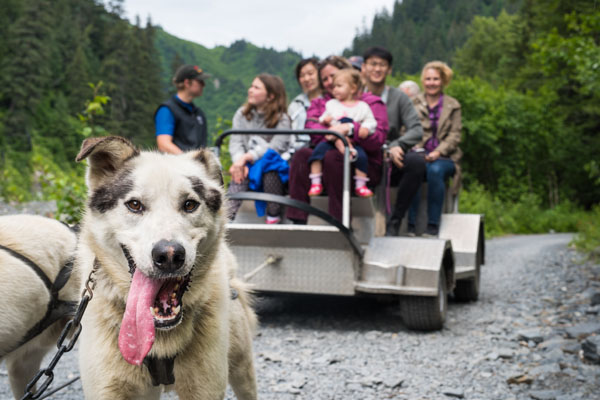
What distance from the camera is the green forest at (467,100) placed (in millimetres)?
9195

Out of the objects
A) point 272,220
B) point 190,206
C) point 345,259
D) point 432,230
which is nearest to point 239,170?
point 272,220

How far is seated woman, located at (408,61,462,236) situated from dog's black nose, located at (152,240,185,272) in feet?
16.8

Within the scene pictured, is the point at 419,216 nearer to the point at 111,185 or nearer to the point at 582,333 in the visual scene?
the point at 582,333

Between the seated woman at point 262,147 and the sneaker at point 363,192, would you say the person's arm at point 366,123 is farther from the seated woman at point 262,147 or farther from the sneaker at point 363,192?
the seated woman at point 262,147

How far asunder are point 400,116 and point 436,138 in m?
0.75

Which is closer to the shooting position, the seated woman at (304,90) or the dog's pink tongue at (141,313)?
the dog's pink tongue at (141,313)

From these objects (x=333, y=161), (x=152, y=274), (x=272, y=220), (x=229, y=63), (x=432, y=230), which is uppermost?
(x=229, y=63)

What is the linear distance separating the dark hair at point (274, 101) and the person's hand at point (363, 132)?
109 cm

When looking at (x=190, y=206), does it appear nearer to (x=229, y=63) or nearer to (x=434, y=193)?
(x=434, y=193)

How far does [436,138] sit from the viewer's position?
7.60m

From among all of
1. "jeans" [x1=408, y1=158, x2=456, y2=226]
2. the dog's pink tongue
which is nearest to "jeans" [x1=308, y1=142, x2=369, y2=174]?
"jeans" [x1=408, y1=158, x2=456, y2=226]

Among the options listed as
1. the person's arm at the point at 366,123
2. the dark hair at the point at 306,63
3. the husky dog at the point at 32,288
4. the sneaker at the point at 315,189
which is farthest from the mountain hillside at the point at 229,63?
the husky dog at the point at 32,288

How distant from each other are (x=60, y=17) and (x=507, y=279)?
6410cm

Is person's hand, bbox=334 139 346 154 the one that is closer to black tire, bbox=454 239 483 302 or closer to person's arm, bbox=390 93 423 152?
person's arm, bbox=390 93 423 152
